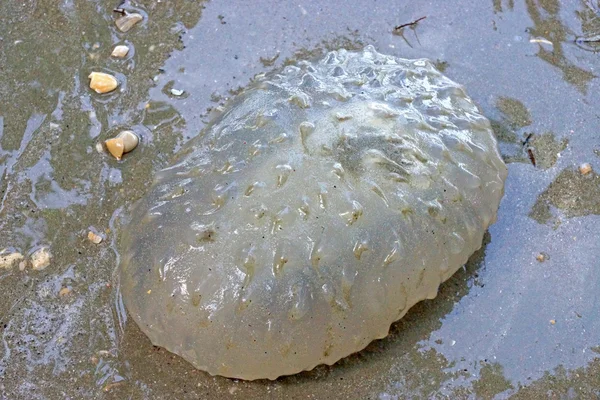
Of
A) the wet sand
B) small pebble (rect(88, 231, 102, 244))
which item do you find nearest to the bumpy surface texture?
the wet sand

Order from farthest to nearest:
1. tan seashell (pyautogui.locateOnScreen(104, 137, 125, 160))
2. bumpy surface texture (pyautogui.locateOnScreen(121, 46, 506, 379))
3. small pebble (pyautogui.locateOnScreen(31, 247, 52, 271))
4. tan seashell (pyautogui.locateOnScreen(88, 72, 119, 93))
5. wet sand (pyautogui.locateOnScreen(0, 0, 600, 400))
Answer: tan seashell (pyautogui.locateOnScreen(88, 72, 119, 93))
tan seashell (pyautogui.locateOnScreen(104, 137, 125, 160))
small pebble (pyautogui.locateOnScreen(31, 247, 52, 271))
wet sand (pyautogui.locateOnScreen(0, 0, 600, 400))
bumpy surface texture (pyautogui.locateOnScreen(121, 46, 506, 379))

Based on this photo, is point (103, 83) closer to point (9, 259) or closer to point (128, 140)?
point (128, 140)

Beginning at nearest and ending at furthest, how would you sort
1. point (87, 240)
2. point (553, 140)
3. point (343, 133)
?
point (343, 133)
point (87, 240)
point (553, 140)

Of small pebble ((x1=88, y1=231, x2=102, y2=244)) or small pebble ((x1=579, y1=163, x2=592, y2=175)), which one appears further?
small pebble ((x1=579, y1=163, x2=592, y2=175))

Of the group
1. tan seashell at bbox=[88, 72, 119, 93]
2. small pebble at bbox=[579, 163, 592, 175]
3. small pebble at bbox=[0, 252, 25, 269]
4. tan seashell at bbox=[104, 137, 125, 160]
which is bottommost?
small pebble at bbox=[0, 252, 25, 269]

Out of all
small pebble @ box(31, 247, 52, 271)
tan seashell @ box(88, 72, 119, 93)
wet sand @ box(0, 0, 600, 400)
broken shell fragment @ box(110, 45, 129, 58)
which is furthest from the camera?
broken shell fragment @ box(110, 45, 129, 58)

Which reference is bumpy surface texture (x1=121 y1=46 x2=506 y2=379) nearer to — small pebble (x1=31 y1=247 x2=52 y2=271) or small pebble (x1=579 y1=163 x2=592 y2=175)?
small pebble (x1=31 y1=247 x2=52 y2=271)

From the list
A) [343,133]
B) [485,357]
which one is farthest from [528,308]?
[343,133]

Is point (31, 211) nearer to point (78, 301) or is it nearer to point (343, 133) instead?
point (78, 301)
